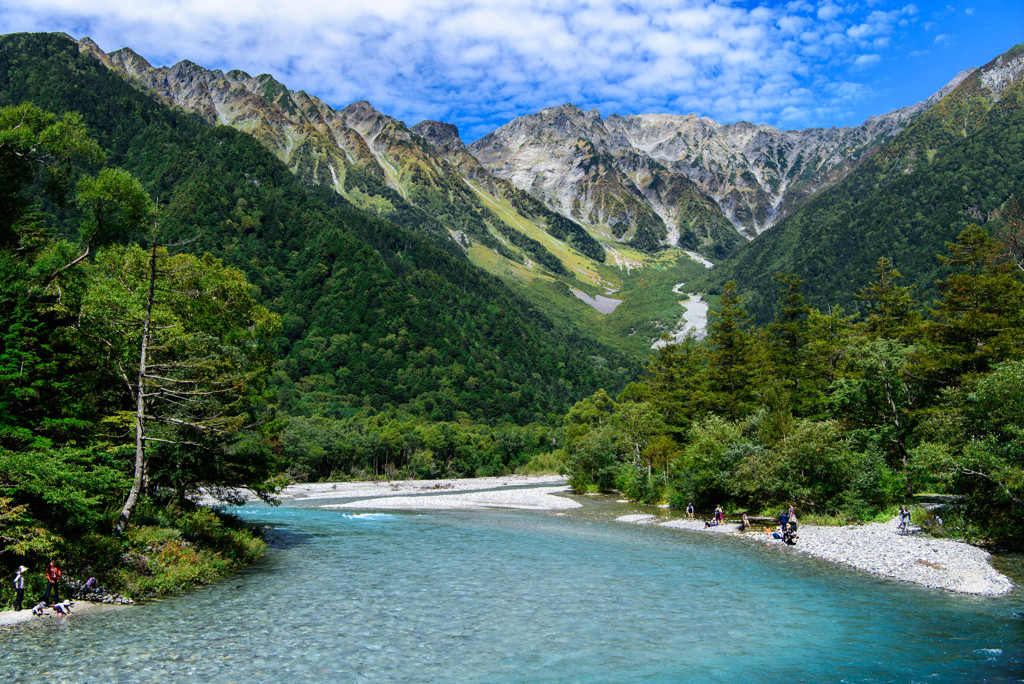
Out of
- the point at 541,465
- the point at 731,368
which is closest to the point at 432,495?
the point at 731,368

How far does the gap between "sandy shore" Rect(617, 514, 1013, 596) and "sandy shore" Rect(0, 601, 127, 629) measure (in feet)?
111

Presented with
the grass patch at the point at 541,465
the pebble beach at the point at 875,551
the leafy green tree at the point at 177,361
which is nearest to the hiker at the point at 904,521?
the pebble beach at the point at 875,551

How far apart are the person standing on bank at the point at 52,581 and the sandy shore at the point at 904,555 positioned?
1361 inches

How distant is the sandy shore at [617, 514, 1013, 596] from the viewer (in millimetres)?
25766

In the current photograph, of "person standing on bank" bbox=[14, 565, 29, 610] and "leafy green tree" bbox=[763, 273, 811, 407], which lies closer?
"person standing on bank" bbox=[14, 565, 29, 610]

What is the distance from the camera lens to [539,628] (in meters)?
20.6

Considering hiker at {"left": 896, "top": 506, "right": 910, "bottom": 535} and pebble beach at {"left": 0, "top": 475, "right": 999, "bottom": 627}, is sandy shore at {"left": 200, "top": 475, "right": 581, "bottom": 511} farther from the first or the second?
hiker at {"left": 896, "top": 506, "right": 910, "bottom": 535}

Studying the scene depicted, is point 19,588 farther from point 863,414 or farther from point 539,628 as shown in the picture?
point 863,414

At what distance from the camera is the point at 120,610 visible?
20.8 m

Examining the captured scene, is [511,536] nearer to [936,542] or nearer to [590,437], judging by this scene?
[936,542]

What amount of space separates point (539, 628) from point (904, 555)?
22.9m

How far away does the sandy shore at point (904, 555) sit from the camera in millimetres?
25766

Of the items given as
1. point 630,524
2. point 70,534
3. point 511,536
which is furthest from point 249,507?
point 70,534

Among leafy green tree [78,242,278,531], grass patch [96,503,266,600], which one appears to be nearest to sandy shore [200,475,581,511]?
grass patch [96,503,266,600]
